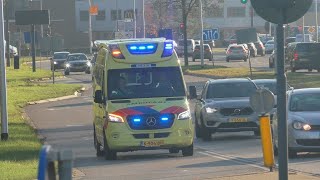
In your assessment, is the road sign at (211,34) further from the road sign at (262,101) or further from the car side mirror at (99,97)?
the road sign at (262,101)

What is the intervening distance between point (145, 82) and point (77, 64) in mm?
52323

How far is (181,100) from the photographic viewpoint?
19703 mm

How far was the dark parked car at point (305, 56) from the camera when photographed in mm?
54844

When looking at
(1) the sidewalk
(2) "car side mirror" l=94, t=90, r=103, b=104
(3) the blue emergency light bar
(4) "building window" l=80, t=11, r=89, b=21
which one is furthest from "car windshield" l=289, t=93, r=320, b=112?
(4) "building window" l=80, t=11, r=89, b=21

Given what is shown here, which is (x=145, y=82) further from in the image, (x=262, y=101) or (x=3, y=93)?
(x=262, y=101)

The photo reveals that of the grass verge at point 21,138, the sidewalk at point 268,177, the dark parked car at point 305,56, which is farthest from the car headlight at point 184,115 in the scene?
the dark parked car at point 305,56

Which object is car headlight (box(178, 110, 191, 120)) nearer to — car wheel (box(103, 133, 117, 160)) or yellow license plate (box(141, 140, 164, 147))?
yellow license plate (box(141, 140, 164, 147))

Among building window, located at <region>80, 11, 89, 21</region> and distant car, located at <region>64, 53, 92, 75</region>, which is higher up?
building window, located at <region>80, 11, 89, 21</region>

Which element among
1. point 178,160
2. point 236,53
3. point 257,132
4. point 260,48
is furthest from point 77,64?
point 178,160

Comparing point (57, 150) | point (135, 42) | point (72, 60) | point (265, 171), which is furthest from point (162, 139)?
point (72, 60)

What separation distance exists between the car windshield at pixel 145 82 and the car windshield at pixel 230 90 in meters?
4.96

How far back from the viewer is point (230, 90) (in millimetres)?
25062

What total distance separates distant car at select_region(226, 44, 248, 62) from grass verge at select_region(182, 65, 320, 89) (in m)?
12.6

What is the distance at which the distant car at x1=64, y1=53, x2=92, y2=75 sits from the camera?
7112cm
